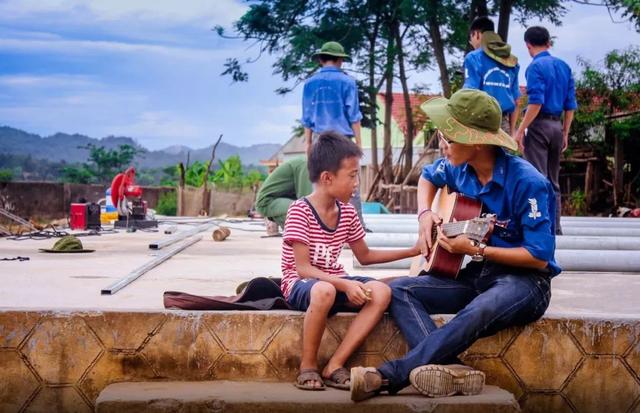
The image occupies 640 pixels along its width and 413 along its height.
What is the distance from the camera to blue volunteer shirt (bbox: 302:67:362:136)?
766cm

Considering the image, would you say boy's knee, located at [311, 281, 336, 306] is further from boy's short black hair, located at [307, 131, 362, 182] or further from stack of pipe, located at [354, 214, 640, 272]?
stack of pipe, located at [354, 214, 640, 272]

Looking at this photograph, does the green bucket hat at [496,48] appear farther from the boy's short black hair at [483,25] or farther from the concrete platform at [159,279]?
the concrete platform at [159,279]

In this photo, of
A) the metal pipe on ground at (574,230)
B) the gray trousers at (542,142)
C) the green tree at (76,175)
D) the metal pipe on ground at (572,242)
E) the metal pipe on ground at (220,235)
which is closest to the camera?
the metal pipe on ground at (572,242)

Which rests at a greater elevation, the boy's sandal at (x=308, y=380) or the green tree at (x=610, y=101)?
the green tree at (x=610, y=101)

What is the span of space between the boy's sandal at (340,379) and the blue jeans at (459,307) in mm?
181

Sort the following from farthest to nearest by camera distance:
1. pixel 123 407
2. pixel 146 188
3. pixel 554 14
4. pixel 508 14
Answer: pixel 146 188, pixel 554 14, pixel 508 14, pixel 123 407

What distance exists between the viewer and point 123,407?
129 inches

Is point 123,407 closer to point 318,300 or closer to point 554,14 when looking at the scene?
Answer: point 318,300

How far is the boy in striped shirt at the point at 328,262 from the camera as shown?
3.49 meters

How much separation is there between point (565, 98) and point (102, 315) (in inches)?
197

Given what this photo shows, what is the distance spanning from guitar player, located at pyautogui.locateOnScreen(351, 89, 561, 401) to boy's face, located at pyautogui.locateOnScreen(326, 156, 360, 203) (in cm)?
39

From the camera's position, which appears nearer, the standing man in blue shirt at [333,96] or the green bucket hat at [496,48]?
A: the green bucket hat at [496,48]

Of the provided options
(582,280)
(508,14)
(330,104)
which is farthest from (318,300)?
(508,14)

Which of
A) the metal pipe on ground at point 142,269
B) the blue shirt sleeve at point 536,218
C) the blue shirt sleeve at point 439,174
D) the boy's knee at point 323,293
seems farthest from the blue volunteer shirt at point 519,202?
the metal pipe on ground at point 142,269
